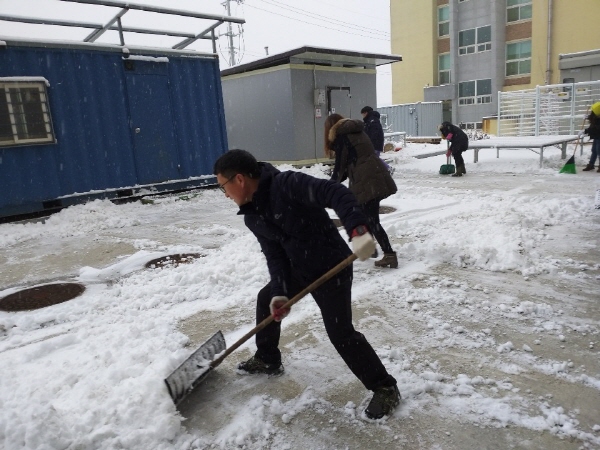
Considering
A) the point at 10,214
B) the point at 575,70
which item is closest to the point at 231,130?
the point at 10,214

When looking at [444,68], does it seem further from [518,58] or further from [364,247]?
[364,247]

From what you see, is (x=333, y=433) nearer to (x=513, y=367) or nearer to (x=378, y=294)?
(x=513, y=367)

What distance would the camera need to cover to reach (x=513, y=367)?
9.57 ft

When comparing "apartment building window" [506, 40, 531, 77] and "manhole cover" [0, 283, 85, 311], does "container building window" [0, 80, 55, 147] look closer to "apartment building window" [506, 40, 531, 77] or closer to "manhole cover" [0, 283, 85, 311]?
"manhole cover" [0, 283, 85, 311]

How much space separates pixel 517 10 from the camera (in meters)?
30.2

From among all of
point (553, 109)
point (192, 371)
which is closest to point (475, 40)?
point (553, 109)

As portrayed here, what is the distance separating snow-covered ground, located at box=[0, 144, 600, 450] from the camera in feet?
7.85

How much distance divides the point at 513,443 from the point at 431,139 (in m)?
21.8

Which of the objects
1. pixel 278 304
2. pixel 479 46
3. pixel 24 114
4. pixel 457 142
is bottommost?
pixel 278 304

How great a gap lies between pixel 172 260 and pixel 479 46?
32.0 m

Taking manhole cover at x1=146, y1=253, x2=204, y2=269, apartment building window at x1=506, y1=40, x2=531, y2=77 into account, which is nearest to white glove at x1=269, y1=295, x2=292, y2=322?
manhole cover at x1=146, y1=253, x2=204, y2=269

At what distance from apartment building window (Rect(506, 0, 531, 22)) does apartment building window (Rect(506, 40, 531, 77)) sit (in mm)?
1668

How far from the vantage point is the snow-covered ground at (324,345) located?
239cm

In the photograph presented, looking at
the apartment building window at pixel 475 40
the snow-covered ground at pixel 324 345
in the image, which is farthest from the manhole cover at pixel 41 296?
the apartment building window at pixel 475 40
